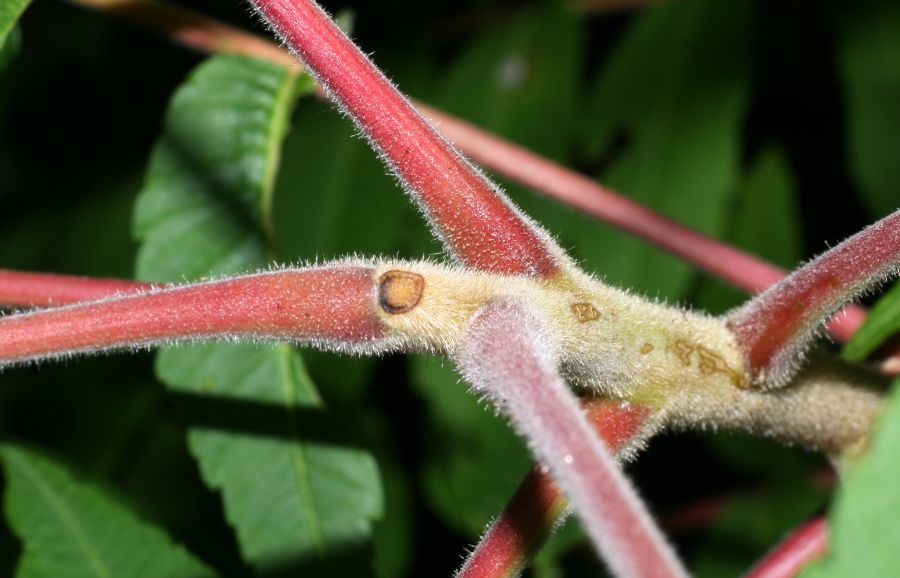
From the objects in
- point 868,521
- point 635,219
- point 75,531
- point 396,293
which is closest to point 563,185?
point 635,219

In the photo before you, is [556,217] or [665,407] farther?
[556,217]

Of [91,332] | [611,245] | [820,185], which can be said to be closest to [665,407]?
[91,332]

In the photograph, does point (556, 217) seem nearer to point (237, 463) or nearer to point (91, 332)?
point (237, 463)

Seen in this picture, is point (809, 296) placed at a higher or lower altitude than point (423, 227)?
higher

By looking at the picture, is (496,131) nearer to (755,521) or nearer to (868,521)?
(755,521)

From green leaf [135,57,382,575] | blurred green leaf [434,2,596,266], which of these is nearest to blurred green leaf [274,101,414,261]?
blurred green leaf [434,2,596,266]

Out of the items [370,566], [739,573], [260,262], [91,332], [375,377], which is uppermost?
[91,332]
